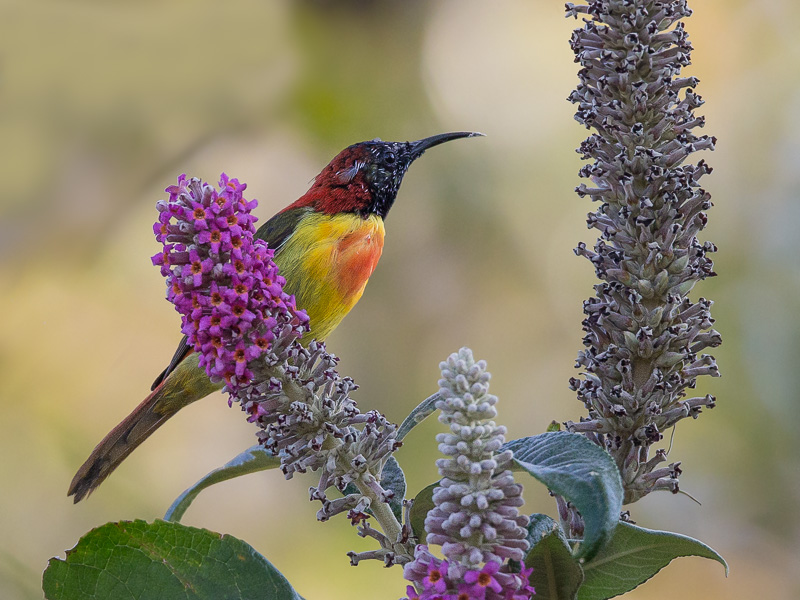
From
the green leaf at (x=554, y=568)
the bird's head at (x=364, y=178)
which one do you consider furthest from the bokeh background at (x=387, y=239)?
the green leaf at (x=554, y=568)

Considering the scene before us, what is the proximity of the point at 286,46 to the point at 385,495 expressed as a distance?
13.6 feet

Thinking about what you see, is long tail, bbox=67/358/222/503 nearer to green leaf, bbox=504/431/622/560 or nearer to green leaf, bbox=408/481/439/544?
green leaf, bbox=408/481/439/544

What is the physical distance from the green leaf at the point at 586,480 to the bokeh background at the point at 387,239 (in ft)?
10.4

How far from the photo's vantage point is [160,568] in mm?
1196

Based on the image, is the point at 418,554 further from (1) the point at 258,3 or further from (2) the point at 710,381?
(1) the point at 258,3

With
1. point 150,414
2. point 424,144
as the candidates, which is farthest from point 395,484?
point 424,144

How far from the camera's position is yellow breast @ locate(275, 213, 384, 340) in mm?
3025

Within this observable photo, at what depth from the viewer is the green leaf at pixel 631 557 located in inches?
A: 44.4

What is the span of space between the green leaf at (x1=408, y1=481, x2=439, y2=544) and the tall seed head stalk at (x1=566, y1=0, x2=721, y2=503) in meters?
0.23

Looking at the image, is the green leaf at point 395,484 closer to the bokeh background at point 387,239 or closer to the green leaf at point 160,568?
the green leaf at point 160,568

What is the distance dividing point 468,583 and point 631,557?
0.29 m

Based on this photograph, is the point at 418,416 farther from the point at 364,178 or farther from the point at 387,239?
the point at 387,239

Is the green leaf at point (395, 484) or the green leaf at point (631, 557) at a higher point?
the green leaf at point (631, 557)

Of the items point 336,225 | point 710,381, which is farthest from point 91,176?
point 710,381
